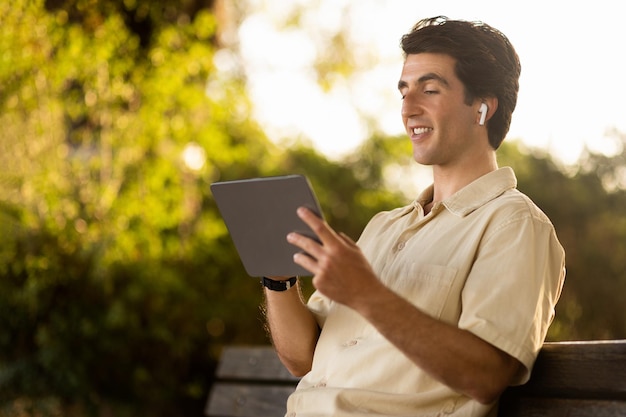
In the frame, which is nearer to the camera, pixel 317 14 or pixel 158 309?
pixel 158 309

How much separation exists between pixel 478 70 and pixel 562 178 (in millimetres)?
7066

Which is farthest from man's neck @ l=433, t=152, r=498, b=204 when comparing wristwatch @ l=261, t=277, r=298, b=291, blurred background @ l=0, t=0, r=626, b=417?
blurred background @ l=0, t=0, r=626, b=417

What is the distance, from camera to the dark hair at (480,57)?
205 centimetres

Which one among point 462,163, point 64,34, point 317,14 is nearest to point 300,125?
point 317,14

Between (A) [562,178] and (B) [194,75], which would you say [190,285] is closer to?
(B) [194,75]

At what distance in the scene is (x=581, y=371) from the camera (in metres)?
1.81

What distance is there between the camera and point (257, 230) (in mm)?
1925

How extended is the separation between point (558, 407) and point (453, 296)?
1.03 ft

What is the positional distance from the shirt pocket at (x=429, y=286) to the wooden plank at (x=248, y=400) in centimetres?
117

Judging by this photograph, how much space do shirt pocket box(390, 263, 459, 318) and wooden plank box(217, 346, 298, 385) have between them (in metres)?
1.17

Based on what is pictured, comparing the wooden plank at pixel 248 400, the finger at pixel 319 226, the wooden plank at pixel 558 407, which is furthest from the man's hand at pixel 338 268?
the wooden plank at pixel 248 400

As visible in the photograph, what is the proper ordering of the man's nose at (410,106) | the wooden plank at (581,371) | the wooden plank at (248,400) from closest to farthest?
1. the wooden plank at (581,371)
2. the man's nose at (410,106)
3. the wooden plank at (248,400)

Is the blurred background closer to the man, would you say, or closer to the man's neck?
the man

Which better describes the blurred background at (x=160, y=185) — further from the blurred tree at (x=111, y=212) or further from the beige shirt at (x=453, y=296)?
the beige shirt at (x=453, y=296)
